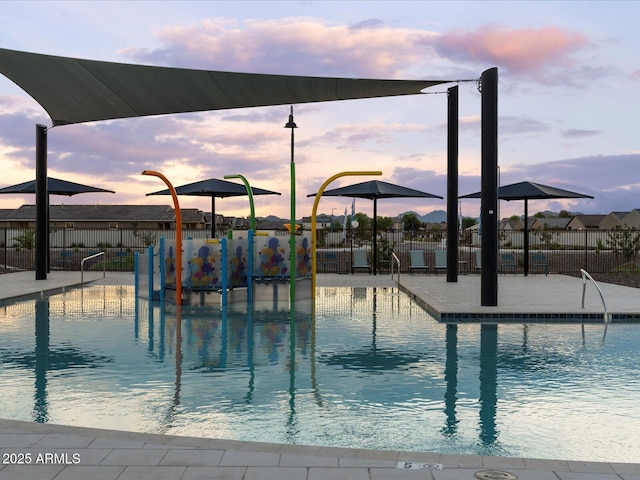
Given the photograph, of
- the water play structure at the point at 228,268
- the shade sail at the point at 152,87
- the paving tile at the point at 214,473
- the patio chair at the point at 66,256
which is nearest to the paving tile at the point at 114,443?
the paving tile at the point at 214,473

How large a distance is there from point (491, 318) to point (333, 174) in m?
4.69

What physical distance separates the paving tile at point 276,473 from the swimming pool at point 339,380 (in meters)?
0.98

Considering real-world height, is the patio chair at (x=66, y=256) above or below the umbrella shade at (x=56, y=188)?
below

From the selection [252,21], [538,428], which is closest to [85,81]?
[252,21]

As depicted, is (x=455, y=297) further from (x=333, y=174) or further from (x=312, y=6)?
(x=312, y=6)

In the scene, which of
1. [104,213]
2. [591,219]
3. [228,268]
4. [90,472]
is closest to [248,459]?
[90,472]

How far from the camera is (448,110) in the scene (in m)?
16.8

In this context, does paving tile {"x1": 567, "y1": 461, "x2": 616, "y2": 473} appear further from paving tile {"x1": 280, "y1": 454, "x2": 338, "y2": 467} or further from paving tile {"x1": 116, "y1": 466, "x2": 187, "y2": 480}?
paving tile {"x1": 116, "y1": 466, "x2": 187, "y2": 480}

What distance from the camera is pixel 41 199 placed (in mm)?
17141

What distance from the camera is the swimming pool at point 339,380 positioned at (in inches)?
195

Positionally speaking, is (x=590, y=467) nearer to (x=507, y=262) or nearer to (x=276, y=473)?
(x=276, y=473)

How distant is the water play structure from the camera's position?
13266mm

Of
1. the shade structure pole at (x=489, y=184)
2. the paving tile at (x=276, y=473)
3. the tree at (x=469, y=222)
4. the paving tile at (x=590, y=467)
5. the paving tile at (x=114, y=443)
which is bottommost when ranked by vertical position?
the paving tile at (x=590, y=467)

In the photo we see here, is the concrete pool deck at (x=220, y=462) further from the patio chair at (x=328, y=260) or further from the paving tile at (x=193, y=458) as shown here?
the patio chair at (x=328, y=260)
